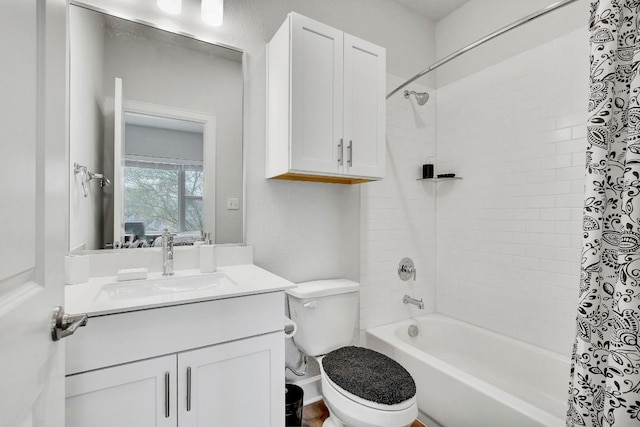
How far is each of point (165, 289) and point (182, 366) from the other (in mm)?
382

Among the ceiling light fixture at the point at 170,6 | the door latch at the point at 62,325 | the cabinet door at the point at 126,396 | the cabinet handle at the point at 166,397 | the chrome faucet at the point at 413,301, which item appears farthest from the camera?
the chrome faucet at the point at 413,301

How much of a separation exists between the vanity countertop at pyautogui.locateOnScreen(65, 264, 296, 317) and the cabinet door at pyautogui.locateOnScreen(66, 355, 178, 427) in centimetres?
20

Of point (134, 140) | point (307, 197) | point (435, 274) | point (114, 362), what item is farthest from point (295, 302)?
point (435, 274)

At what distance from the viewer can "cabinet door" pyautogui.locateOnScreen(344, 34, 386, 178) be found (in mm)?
1705

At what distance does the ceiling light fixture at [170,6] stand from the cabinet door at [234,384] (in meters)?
1.58

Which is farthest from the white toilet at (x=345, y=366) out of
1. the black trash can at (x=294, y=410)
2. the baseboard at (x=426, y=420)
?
the baseboard at (x=426, y=420)

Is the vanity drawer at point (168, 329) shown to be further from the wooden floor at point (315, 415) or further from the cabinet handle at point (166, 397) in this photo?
the wooden floor at point (315, 415)

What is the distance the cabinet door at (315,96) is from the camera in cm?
155

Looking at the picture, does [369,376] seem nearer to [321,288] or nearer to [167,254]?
[321,288]

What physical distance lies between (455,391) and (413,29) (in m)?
2.55

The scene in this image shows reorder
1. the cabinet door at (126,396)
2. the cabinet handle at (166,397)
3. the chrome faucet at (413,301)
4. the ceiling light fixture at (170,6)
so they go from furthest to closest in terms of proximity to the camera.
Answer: the chrome faucet at (413,301) → the ceiling light fixture at (170,6) → the cabinet handle at (166,397) → the cabinet door at (126,396)

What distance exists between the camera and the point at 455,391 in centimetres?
152

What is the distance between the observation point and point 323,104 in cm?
162

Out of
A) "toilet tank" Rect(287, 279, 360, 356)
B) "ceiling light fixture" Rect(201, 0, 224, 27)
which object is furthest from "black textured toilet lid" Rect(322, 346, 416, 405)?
"ceiling light fixture" Rect(201, 0, 224, 27)
